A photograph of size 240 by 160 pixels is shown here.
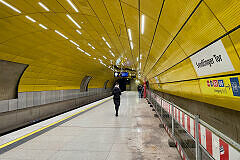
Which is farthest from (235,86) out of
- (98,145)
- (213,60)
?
(98,145)

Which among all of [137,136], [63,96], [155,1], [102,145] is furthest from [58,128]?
[63,96]

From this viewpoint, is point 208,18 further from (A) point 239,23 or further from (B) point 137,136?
(B) point 137,136

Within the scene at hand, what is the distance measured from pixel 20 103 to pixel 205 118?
12.3 meters

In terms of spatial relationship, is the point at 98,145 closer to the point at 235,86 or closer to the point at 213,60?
the point at 235,86

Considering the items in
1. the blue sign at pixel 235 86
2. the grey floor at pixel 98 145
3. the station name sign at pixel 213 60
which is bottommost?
the grey floor at pixel 98 145

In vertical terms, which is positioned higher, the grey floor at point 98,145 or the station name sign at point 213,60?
the station name sign at point 213,60

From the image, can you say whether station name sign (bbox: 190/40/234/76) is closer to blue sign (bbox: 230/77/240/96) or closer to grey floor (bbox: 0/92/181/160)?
blue sign (bbox: 230/77/240/96)

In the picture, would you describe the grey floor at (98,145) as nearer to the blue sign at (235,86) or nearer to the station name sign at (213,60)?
the blue sign at (235,86)

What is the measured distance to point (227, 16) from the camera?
2.80m

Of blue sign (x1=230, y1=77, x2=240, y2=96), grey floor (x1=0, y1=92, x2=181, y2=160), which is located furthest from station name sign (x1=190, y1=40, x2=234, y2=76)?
grey floor (x1=0, y1=92, x2=181, y2=160)

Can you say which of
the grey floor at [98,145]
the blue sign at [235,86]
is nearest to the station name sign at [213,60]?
the blue sign at [235,86]

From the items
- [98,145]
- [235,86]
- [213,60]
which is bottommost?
[98,145]

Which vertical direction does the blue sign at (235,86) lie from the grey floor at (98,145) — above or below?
above

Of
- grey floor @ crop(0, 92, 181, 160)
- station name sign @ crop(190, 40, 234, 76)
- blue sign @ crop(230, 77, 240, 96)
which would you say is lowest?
grey floor @ crop(0, 92, 181, 160)
